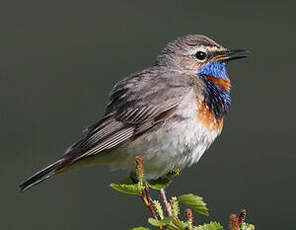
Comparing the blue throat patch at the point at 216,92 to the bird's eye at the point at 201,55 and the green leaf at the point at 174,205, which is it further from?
the green leaf at the point at 174,205

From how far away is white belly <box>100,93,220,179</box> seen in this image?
3852 mm

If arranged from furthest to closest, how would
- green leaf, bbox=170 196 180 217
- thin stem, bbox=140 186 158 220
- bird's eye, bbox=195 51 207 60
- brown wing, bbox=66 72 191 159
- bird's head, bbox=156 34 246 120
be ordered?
bird's eye, bbox=195 51 207 60, bird's head, bbox=156 34 246 120, brown wing, bbox=66 72 191 159, green leaf, bbox=170 196 180 217, thin stem, bbox=140 186 158 220

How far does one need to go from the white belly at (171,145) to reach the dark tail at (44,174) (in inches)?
11.2

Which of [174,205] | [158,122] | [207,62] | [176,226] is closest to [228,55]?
[207,62]

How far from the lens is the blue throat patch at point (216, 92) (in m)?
4.05

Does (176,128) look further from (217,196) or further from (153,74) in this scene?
(217,196)

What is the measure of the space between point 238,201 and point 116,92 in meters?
2.72

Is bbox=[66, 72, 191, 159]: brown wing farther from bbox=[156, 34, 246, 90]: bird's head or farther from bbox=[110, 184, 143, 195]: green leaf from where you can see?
bbox=[110, 184, 143, 195]: green leaf

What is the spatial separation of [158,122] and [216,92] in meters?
0.41

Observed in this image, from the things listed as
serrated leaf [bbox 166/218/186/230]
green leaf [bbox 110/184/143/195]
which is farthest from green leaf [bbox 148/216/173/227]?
green leaf [bbox 110/184/143/195]

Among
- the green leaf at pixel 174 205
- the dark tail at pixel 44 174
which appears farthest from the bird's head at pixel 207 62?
the green leaf at pixel 174 205

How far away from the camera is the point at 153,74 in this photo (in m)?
4.18

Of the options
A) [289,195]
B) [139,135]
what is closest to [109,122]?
[139,135]

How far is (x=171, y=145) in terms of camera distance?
3844mm
